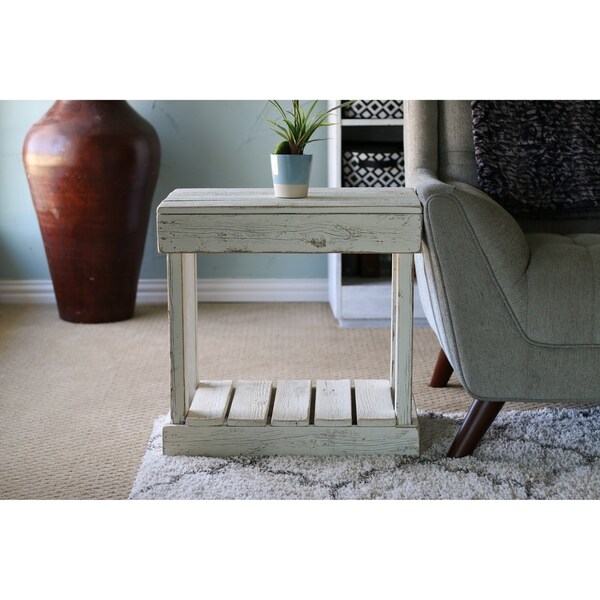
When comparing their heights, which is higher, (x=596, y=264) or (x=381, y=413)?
(x=596, y=264)

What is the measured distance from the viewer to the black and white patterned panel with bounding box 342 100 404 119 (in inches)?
110

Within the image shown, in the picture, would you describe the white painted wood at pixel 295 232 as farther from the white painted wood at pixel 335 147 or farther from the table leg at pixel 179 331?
the white painted wood at pixel 335 147

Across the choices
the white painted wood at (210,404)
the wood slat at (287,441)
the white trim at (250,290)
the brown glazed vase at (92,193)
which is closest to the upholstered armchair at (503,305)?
the wood slat at (287,441)

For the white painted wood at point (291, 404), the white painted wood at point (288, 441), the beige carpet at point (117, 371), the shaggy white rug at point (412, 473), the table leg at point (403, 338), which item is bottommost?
the beige carpet at point (117, 371)

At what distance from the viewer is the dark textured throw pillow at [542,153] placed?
6.73ft

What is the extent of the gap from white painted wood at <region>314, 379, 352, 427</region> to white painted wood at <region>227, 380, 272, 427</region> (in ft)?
0.34

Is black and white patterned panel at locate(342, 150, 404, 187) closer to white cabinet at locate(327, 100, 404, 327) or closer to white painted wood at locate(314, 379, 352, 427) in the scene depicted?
white cabinet at locate(327, 100, 404, 327)

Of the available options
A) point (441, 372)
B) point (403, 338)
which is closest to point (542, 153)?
point (441, 372)

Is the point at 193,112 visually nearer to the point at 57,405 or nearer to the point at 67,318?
the point at 67,318

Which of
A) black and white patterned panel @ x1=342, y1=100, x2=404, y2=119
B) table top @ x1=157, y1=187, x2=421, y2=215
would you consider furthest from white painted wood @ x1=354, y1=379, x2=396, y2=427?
black and white patterned panel @ x1=342, y1=100, x2=404, y2=119

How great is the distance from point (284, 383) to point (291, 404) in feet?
0.43

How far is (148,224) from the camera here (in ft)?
9.85

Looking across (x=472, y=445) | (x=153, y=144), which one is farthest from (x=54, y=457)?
(x=153, y=144)

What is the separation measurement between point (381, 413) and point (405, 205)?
1.34 feet
